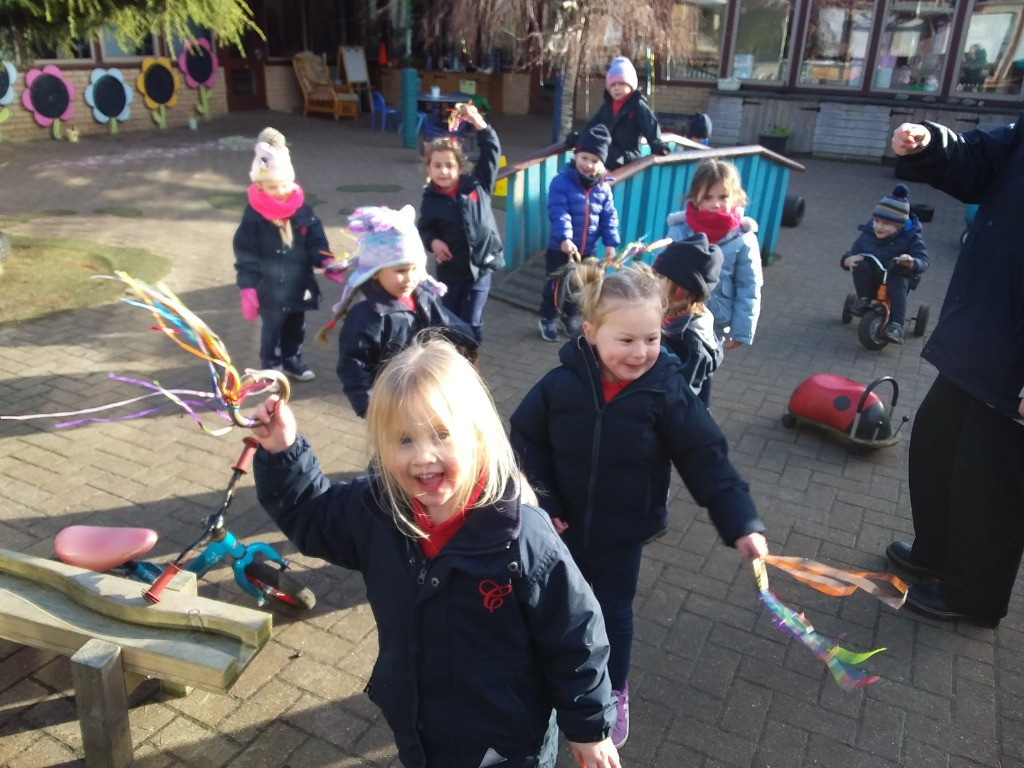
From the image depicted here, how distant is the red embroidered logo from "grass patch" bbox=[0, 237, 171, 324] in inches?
223

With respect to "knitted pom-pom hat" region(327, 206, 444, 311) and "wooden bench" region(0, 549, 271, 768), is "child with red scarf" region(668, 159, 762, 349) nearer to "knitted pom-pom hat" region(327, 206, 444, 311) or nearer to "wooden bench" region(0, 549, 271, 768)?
"knitted pom-pom hat" region(327, 206, 444, 311)

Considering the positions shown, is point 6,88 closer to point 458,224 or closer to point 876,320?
point 458,224

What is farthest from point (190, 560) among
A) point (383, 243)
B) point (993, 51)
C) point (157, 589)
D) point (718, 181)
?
point (993, 51)

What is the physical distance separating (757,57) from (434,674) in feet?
61.0

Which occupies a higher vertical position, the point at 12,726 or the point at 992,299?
the point at 992,299

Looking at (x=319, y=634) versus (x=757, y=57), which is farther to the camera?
(x=757, y=57)

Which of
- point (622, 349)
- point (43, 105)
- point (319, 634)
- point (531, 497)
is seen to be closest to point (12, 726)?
point (319, 634)

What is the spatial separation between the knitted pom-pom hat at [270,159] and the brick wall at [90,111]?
12.1 m

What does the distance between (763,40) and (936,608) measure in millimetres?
16853

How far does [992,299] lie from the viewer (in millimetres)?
3078

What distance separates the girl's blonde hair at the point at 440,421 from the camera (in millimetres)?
1794

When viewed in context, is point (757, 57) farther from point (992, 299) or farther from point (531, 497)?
point (531, 497)

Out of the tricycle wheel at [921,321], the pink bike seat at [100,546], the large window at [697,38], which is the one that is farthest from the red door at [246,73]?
the pink bike seat at [100,546]

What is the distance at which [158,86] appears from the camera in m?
16.2
